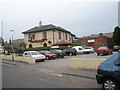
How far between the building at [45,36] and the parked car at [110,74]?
34004 millimetres

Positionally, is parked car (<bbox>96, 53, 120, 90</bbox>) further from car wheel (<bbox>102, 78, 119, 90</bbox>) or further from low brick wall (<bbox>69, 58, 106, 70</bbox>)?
low brick wall (<bbox>69, 58, 106, 70</bbox>)

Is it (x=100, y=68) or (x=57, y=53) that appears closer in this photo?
(x=100, y=68)

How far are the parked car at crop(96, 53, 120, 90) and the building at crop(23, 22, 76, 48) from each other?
34004mm

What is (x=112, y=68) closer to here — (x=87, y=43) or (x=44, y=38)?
(x=44, y=38)

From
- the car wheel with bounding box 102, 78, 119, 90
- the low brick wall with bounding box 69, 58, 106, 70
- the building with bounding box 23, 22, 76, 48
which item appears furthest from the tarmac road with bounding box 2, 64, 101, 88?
the building with bounding box 23, 22, 76, 48

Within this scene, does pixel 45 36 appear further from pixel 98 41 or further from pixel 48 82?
pixel 48 82

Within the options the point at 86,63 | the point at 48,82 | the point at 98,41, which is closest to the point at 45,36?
the point at 98,41

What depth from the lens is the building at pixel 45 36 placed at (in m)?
39.3

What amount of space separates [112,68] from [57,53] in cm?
1726

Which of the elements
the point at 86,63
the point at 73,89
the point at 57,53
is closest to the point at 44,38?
the point at 57,53

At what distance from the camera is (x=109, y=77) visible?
4988mm

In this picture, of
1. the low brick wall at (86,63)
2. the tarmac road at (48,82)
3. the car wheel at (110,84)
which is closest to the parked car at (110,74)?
the car wheel at (110,84)

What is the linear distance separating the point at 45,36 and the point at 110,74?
37.1 meters

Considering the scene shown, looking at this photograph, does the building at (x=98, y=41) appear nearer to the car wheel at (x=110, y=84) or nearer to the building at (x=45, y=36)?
the building at (x=45, y=36)
